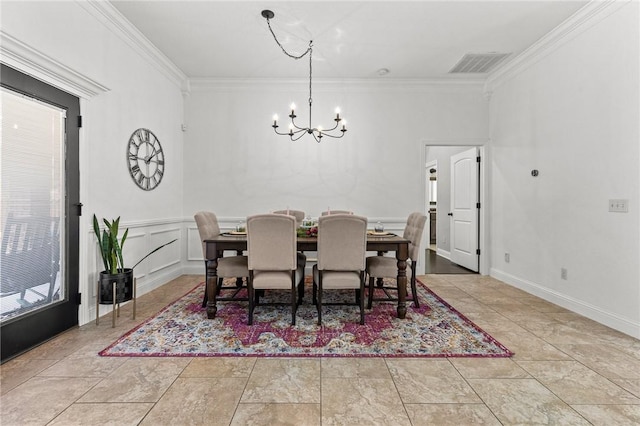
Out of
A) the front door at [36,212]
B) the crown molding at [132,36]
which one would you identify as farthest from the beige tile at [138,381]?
the crown molding at [132,36]

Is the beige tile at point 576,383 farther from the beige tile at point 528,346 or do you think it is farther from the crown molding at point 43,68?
the crown molding at point 43,68

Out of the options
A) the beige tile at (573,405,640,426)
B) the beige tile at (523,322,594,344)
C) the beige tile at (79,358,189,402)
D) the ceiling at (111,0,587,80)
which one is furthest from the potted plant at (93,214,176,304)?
the beige tile at (523,322,594,344)

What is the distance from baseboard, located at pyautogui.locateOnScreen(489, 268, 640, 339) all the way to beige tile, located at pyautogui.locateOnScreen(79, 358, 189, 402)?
3475mm

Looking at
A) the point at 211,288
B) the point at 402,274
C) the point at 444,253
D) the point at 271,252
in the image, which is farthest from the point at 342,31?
the point at 444,253

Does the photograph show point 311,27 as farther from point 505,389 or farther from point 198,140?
point 505,389

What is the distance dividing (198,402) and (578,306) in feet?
11.5

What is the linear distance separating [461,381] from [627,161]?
2.37 meters

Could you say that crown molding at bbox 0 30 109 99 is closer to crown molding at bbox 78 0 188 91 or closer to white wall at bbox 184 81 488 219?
crown molding at bbox 78 0 188 91

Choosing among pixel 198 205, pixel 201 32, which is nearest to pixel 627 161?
pixel 201 32

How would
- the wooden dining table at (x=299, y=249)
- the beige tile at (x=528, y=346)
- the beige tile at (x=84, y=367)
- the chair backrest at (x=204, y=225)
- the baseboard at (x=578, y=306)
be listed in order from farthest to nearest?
the chair backrest at (x=204, y=225), the wooden dining table at (x=299, y=249), the baseboard at (x=578, y=306), the beige tile at (x=528, y=346), the beige tile at (x=84, y=367)

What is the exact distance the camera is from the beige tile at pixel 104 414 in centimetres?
150

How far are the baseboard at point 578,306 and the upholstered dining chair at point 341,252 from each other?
2172 mm

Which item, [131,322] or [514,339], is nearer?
[514,339]

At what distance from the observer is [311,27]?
10.7ft
